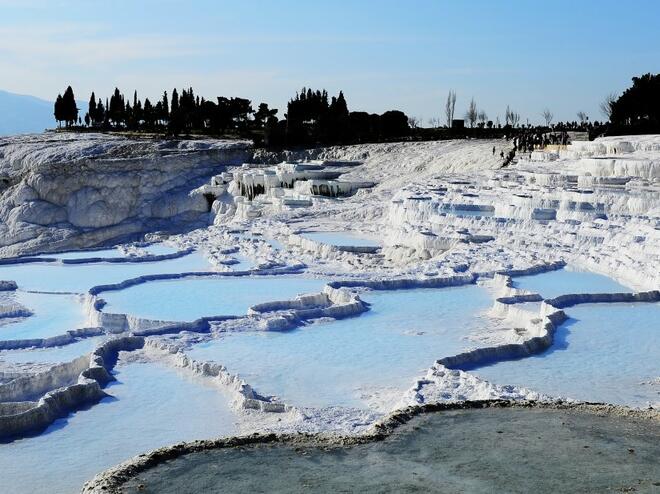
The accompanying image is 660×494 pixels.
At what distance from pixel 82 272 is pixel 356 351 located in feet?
21.2

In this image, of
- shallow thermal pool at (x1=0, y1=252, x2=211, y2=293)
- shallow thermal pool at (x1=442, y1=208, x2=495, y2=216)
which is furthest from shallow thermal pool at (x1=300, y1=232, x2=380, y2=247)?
shallow thermal pool at (x1=0, y1=252, x2=211, y2=293)

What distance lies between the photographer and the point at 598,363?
7293 millimetres

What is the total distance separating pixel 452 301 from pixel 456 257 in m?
2.32

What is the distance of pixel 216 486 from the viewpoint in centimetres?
488

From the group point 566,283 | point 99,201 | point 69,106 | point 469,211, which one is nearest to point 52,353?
point 566,283

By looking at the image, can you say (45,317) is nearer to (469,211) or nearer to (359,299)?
(359,299)

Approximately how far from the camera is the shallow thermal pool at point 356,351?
22.5 ft

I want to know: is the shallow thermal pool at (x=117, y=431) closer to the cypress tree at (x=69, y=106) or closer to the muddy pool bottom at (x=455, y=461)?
the muddy pool bottom at (x=455, y=461)

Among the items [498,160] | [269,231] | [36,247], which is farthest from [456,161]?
[36,247]

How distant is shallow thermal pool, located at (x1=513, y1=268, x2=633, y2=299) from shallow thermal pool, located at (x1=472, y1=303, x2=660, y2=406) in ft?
3.42

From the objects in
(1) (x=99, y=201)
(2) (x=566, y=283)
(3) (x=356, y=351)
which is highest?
(2) (x=566, y=283)

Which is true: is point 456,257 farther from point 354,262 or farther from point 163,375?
point 163,375

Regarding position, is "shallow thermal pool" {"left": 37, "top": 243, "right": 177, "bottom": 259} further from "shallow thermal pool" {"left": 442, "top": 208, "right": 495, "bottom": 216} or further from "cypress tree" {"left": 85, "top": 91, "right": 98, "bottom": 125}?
"cypress tree" {"left": 85, "top": 91, "right": 98, "bottom": 125}

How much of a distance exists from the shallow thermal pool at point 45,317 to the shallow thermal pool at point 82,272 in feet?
1.53
